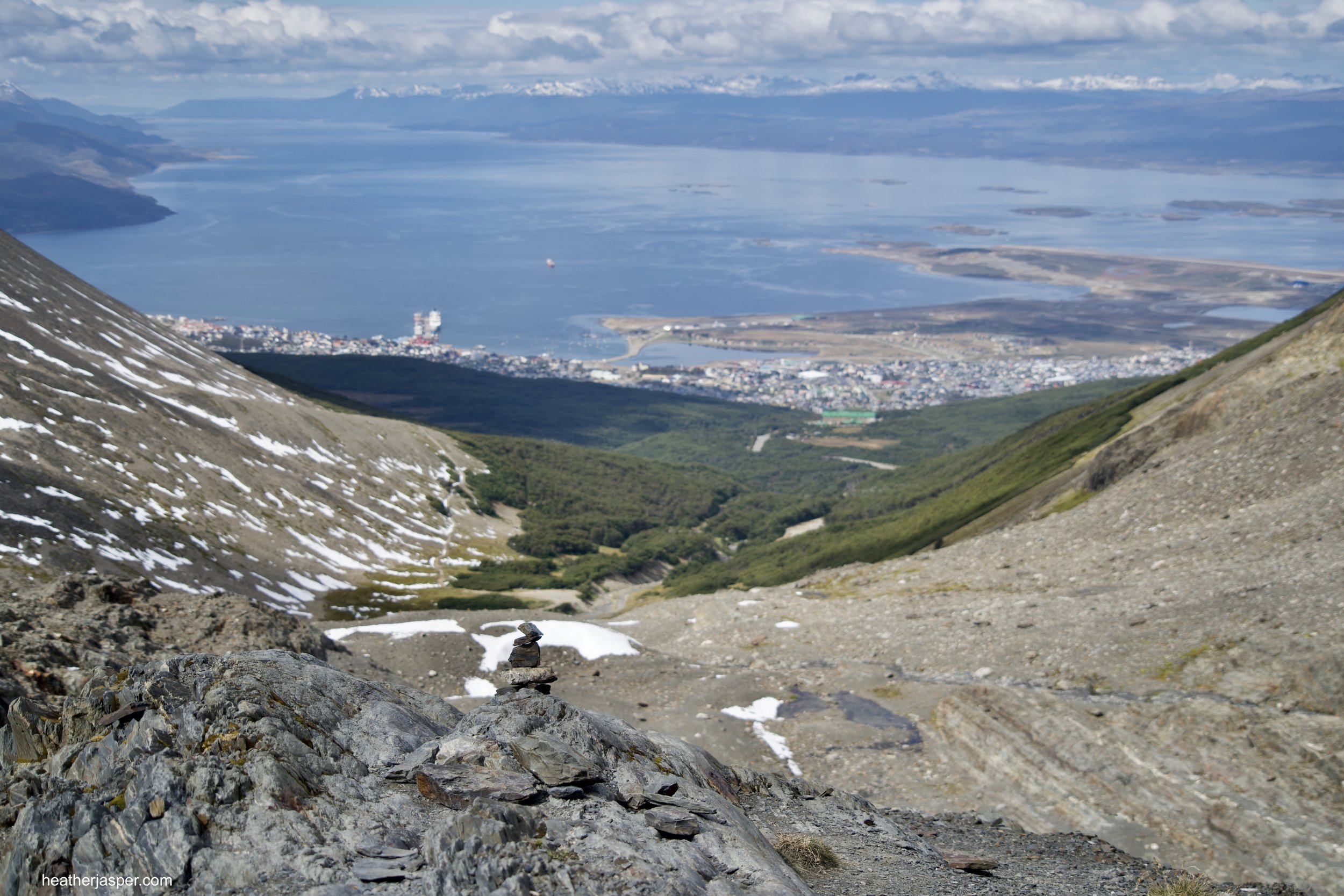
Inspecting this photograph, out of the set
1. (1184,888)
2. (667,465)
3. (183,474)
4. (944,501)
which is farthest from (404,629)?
(667,465)

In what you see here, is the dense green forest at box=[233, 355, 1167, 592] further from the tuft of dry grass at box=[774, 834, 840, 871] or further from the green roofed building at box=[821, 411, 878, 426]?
the tuft of dry grass at box=[774, 834, 840, 871]

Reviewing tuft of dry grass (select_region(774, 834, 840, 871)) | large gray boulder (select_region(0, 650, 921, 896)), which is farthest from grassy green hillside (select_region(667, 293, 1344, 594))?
large gray boulder (select_region(0, 650, 921, 896))

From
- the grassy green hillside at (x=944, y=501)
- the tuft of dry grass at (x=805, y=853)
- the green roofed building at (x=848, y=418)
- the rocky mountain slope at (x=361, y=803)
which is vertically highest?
the rocky mountain slope at (x=361, y=803)

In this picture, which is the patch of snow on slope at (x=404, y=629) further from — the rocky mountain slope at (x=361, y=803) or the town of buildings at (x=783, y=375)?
the town of buildings at (x=783, y=375)

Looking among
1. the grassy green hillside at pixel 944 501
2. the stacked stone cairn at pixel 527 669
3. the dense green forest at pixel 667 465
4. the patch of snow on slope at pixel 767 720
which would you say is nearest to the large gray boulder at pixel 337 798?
the stacked stone cairn at pixel 527 669

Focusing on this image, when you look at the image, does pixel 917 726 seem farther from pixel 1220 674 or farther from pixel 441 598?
pixel 441 598

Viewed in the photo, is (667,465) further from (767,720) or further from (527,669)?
(527,669)

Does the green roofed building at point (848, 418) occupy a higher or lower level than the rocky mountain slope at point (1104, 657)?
lower
